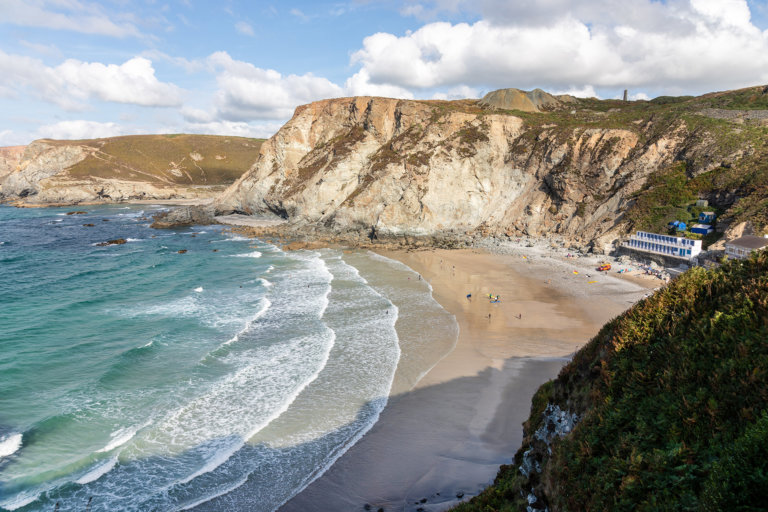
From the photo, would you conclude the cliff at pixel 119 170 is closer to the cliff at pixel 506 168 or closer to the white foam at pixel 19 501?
the cliff at pixel 506 168

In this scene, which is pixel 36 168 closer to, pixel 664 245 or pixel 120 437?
pixel 120 437

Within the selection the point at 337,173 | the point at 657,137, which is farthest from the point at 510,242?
the point at 337,173

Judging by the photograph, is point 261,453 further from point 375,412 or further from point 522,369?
point 522,369

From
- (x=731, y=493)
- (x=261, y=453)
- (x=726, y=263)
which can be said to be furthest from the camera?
(x=261, y=453)

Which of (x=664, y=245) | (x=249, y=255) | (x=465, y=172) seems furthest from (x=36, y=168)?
(x=664, y=245)

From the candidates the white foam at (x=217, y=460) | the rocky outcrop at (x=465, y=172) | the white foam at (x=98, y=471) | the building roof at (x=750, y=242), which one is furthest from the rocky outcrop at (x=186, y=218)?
the building roof at (x=750, y=242)

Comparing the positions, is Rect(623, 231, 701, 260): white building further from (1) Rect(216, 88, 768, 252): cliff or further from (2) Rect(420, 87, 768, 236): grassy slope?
(1) Rect(216, 88, 768, 252): cliff

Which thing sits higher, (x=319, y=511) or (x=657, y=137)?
(x=657, y=137)
